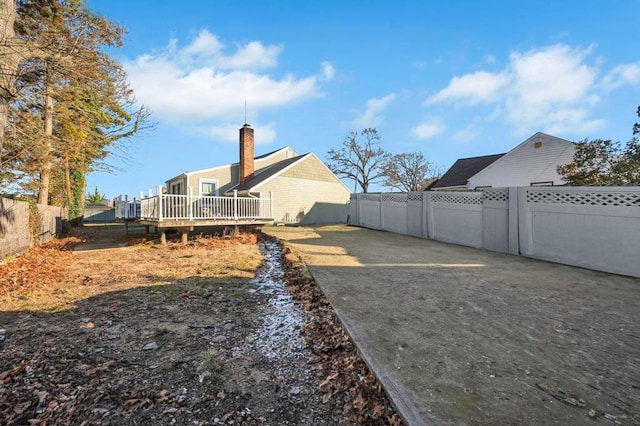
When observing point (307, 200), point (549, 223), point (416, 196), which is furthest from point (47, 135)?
point (549, 223)

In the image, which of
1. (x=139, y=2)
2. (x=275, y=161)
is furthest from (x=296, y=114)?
(x=139, y=2)

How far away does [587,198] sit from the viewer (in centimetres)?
662

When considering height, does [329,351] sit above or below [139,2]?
below

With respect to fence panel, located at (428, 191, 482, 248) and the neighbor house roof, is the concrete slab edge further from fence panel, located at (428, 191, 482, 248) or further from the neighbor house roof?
the neighbor house roof

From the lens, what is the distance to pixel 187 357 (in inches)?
121

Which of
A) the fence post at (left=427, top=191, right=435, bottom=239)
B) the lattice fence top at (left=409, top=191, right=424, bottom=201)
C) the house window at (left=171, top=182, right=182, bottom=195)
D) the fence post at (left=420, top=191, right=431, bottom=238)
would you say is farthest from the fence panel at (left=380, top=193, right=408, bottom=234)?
the house window at (left=171, top=182, right=182, bottom=195)

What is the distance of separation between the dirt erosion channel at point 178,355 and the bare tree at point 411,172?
1361 inches

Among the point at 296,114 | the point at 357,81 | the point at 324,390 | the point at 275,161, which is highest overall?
the point at 357,81

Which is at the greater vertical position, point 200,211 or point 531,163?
point 531,163

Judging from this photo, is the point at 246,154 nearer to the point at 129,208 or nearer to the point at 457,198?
the point at 129,208

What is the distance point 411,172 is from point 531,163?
23670 millimetres

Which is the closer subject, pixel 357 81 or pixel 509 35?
pixel 509 35

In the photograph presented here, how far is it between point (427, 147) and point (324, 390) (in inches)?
1595

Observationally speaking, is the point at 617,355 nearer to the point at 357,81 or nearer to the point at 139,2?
the point at 139,2
